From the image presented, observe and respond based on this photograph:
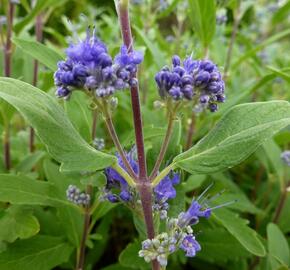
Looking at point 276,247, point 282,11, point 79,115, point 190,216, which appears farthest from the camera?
point 282,11

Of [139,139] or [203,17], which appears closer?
[139,139]

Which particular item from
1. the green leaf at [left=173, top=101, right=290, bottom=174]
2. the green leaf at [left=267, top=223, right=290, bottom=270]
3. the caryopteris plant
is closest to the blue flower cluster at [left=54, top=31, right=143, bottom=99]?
the caryopteris plant

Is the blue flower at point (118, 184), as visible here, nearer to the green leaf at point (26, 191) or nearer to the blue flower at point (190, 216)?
the blue flower at point (190, 216)

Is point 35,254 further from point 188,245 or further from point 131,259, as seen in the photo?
point 188,245

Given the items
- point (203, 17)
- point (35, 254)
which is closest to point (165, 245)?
point (35, 254)

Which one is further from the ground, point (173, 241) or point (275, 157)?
point (275, 157)

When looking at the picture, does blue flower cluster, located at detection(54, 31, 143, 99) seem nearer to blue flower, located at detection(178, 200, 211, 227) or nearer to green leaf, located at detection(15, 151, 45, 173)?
blue flower, located at detection(178, 200, 211, 227)

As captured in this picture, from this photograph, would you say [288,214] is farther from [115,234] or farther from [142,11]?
[142,11]
